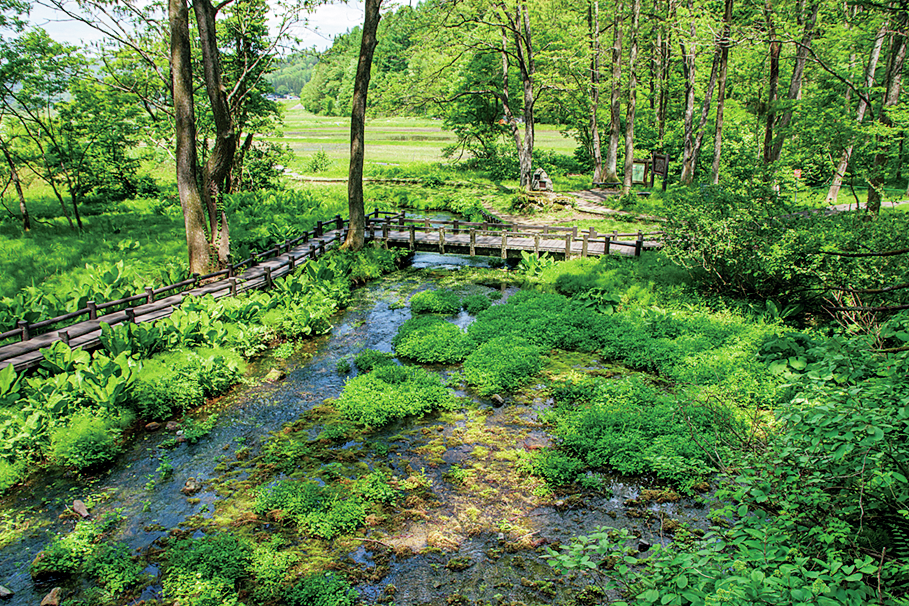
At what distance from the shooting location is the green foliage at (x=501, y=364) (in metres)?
11.9

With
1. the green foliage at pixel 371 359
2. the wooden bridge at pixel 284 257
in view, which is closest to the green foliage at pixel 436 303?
the green foliage at pixel 371 359

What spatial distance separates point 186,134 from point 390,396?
10.9m

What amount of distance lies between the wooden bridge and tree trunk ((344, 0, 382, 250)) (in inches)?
47.1

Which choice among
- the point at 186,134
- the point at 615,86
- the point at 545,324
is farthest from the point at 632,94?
the point at 186,134

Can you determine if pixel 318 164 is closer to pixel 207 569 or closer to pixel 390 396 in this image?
pixel 390 396

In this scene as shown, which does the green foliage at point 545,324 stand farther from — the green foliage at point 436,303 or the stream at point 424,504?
the stream at point 424,504

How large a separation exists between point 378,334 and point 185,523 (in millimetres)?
8212

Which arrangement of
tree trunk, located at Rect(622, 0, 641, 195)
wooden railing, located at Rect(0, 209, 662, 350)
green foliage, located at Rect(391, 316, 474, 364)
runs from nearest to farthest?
wooden railing, located at Rect(0, 209, 662, 350) → green foliage, located at Rect(391, 316, 474, 364) → tree trunk, located at Rect(622, 0, 641, 195)

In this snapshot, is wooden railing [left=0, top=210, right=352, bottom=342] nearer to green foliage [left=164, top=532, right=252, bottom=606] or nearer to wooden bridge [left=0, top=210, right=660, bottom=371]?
wooden bridge [left=0, top=210, right=660, bottom=371]

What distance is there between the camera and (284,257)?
19750 mm

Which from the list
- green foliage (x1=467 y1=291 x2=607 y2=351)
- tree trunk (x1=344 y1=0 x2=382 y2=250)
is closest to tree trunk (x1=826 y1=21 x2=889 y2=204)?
green foliage (x1=467 y1=291 x2=607 y2=351)

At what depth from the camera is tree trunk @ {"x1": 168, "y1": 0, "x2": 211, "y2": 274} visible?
15062 mm

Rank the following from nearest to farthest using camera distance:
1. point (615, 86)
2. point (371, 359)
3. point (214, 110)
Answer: point (371, 359)
point (214, 110)
point (615, 86)

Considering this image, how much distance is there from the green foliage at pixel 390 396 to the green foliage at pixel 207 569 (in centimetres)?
372
